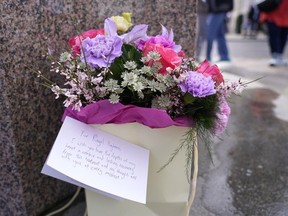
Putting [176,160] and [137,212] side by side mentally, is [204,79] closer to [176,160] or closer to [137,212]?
[176,160]

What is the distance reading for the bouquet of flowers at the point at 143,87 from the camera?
4.26 feet

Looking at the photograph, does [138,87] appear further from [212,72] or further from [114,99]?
[212,72]

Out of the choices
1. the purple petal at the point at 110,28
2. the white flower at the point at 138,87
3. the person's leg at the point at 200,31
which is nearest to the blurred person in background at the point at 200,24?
the person's leg at the point at 200,31

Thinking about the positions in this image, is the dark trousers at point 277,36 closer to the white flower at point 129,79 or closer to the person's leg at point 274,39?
the person's leg at point 274,39

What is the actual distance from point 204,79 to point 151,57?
203 millimetres

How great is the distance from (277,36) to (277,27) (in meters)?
0.18

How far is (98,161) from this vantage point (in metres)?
1.33

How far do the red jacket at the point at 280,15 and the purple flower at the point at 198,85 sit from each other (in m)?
4.85

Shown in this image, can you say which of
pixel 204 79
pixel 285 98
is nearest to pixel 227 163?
pixel 204 79

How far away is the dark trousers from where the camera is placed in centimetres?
582

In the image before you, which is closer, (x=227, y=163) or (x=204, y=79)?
(x=204, y=79)

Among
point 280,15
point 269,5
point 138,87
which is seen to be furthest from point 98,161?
point 280,15

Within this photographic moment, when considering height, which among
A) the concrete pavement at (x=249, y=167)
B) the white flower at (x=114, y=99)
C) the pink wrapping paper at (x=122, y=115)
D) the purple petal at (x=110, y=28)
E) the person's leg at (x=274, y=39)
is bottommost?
the person's leg at (x=274, y=39)

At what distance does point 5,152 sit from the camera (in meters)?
1.68
